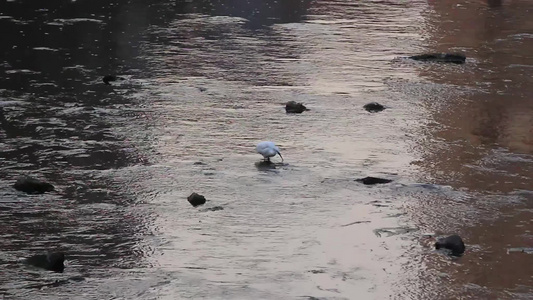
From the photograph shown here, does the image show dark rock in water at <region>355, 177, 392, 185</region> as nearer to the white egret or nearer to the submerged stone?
the submerged stone

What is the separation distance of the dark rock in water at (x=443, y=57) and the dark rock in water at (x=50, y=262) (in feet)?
25.2

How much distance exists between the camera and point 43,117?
10117 mm

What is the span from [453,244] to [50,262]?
8.15 feet

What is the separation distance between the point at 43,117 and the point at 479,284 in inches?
206

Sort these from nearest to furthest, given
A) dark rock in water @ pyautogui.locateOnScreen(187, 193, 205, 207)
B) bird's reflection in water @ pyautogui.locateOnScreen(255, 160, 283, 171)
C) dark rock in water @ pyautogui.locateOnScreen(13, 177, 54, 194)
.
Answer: dark rock in water @ pyautogui.locateOnScreen(187, 193, 205, 207) < dark rock in water @ pyautogui.locateOnScreen(13, 177, 54, 194) < bird's reflection in water @ pyautogui.locateOnScreen(255, 160, 283, 171)

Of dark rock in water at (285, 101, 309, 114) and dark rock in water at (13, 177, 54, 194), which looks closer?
dark rock in water at (13, 177, 54, 194)

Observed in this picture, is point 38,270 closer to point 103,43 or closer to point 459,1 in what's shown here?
point 103,43

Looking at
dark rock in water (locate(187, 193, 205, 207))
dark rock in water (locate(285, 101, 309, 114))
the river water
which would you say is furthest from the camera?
dark rock in water (locate(285, 101, 309, 114))

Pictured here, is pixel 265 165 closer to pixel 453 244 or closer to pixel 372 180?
pixel 372 180

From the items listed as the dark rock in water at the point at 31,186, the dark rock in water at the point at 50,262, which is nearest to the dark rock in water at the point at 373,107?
the dark rock in water at the point at 31,186

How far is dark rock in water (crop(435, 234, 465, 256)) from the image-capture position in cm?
675

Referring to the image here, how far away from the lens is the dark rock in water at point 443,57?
13.1m

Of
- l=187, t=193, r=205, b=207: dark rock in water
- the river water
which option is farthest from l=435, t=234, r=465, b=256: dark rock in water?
l=187, t=193, r=205, b=207: dark rock in water

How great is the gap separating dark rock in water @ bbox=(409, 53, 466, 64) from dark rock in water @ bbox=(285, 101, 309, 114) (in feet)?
10.3
